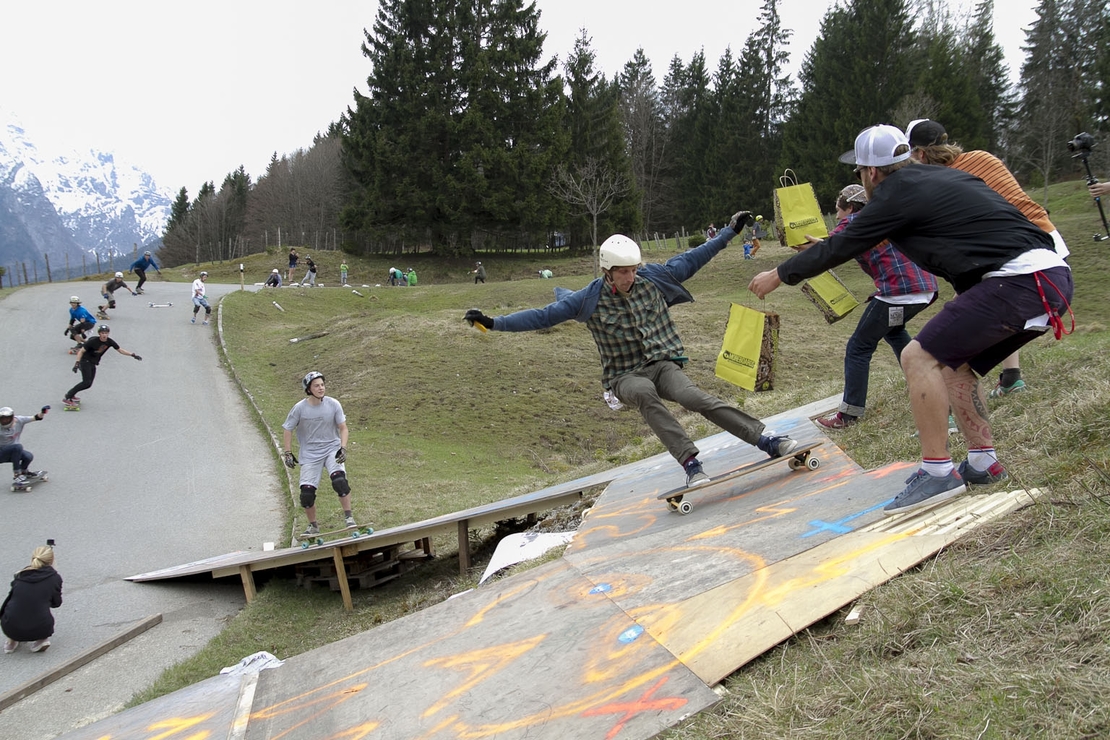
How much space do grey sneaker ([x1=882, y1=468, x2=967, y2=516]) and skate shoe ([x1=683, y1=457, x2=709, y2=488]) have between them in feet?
4.97

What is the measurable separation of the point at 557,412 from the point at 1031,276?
47.8ft

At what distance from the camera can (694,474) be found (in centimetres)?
560

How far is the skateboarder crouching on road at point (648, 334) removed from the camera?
18.1 feet

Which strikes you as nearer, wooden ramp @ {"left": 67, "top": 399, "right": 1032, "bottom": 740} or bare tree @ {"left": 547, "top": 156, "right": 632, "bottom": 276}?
wooden ramp @ {"left": 67, "top": 399, "right": 1032, "bottom": 740}

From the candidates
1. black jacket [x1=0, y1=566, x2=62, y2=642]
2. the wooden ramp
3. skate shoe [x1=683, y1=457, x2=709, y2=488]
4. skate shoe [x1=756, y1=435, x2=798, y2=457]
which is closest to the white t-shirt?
black jacket [x1=0, y1=566, x2=62, y2=642]

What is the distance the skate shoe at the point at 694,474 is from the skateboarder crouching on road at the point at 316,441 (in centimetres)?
545

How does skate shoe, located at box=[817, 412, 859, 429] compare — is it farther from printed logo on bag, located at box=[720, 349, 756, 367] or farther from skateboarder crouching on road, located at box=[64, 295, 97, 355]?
skateboarder crouching on road, located at box=[64, 295, 97, 355]

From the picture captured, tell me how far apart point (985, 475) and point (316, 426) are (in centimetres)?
770

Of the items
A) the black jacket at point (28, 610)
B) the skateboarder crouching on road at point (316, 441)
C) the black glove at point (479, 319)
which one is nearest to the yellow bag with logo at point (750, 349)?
the black glove at point (479, 319)

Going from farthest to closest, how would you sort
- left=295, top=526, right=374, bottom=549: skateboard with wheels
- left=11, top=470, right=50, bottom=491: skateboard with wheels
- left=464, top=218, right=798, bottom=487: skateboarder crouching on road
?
left=11, top=470, right=50, bottom=491: skateboard with wheels < left=295, top=526, right=374, bottom=549: skateboard with wheels < left=464, top=218, right=798, bottom=487: skateboarder crouching on road

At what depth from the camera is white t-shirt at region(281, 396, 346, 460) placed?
9844mm

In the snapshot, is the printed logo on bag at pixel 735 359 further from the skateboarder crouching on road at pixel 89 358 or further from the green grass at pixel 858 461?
the skateboarder crouching on road at pixel 89 358

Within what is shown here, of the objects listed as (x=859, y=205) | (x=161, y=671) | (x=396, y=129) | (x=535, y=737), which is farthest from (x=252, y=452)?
(x=396, y=129)

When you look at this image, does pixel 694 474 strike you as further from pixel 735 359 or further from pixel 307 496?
pixel 307 496
